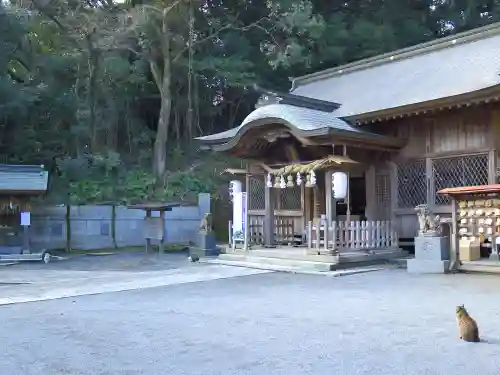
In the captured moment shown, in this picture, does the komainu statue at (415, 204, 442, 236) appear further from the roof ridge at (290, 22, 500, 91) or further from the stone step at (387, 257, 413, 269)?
the roof ridge at (290, 22, 500, 91)

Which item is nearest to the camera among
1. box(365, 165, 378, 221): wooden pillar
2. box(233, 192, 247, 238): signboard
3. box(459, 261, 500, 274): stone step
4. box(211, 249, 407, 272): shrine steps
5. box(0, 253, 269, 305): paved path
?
box(0, 253, 269, 305): paved path

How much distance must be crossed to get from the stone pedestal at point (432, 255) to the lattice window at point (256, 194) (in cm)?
608

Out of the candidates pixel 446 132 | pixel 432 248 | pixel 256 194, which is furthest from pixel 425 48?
pixel 432 248

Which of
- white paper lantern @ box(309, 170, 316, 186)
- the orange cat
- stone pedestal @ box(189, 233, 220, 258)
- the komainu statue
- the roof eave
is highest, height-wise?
the roof eave

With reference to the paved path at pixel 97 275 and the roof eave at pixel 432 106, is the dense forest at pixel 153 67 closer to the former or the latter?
the paved path at pixel 97 275

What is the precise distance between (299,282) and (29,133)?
50.5ft

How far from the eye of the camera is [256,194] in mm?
16672

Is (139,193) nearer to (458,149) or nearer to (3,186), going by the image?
(3,186)

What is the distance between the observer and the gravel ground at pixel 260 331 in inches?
186

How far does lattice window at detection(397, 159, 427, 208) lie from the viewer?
45.7 ft

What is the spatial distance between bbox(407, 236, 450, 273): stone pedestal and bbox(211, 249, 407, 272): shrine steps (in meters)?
1.52

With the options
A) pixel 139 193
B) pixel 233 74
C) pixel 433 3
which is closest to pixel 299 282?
pixel 139 193

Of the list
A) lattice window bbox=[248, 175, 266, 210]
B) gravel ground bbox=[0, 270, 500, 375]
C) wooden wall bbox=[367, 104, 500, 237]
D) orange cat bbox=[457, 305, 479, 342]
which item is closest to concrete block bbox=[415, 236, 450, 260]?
gravel ground bbox=[0, 270, 500, 375]

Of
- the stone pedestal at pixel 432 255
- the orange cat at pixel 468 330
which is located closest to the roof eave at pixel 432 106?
the stone pedestal at pixel 432 255
